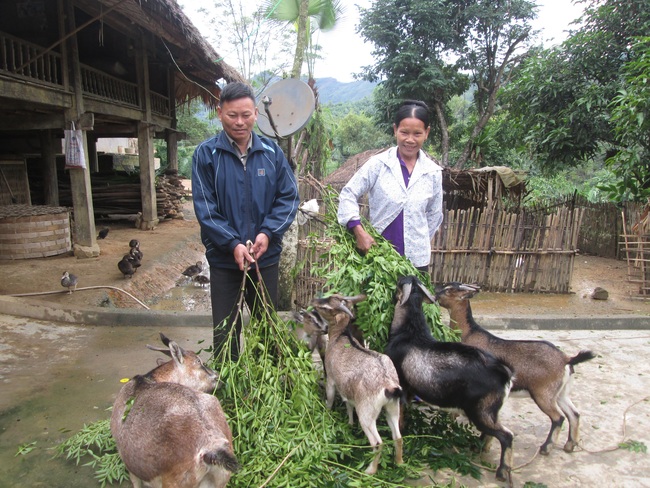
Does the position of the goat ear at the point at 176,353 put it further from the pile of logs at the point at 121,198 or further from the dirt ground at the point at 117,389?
the pile of logs at the point at 121,198

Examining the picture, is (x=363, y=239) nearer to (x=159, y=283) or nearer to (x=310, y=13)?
(x=159, y=283)

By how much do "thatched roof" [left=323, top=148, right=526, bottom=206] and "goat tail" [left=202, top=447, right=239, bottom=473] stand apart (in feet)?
29.2

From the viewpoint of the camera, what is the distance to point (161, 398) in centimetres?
250

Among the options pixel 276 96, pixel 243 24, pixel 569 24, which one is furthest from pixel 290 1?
pixel 243 24

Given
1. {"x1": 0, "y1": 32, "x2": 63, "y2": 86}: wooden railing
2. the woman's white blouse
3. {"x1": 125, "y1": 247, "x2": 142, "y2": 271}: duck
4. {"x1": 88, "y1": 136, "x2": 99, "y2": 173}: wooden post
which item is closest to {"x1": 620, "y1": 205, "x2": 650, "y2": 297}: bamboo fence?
the woman's white blouse

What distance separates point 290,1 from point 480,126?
11.6m

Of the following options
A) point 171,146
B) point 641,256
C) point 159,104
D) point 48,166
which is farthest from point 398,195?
point 171,146

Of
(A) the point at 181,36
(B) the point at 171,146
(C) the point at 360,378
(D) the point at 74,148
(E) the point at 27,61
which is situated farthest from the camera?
(B) the point at 171,146

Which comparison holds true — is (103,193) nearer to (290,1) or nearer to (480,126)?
(290,1)

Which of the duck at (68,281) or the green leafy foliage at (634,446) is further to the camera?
the duck at (68,281)

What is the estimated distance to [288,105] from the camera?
6102 mm

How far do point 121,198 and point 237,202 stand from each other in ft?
44.0

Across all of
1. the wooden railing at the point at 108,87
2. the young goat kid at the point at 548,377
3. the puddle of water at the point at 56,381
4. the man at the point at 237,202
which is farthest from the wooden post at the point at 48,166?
the young goat kid at the point at 548,377

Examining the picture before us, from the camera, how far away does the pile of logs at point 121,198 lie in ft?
48.9
